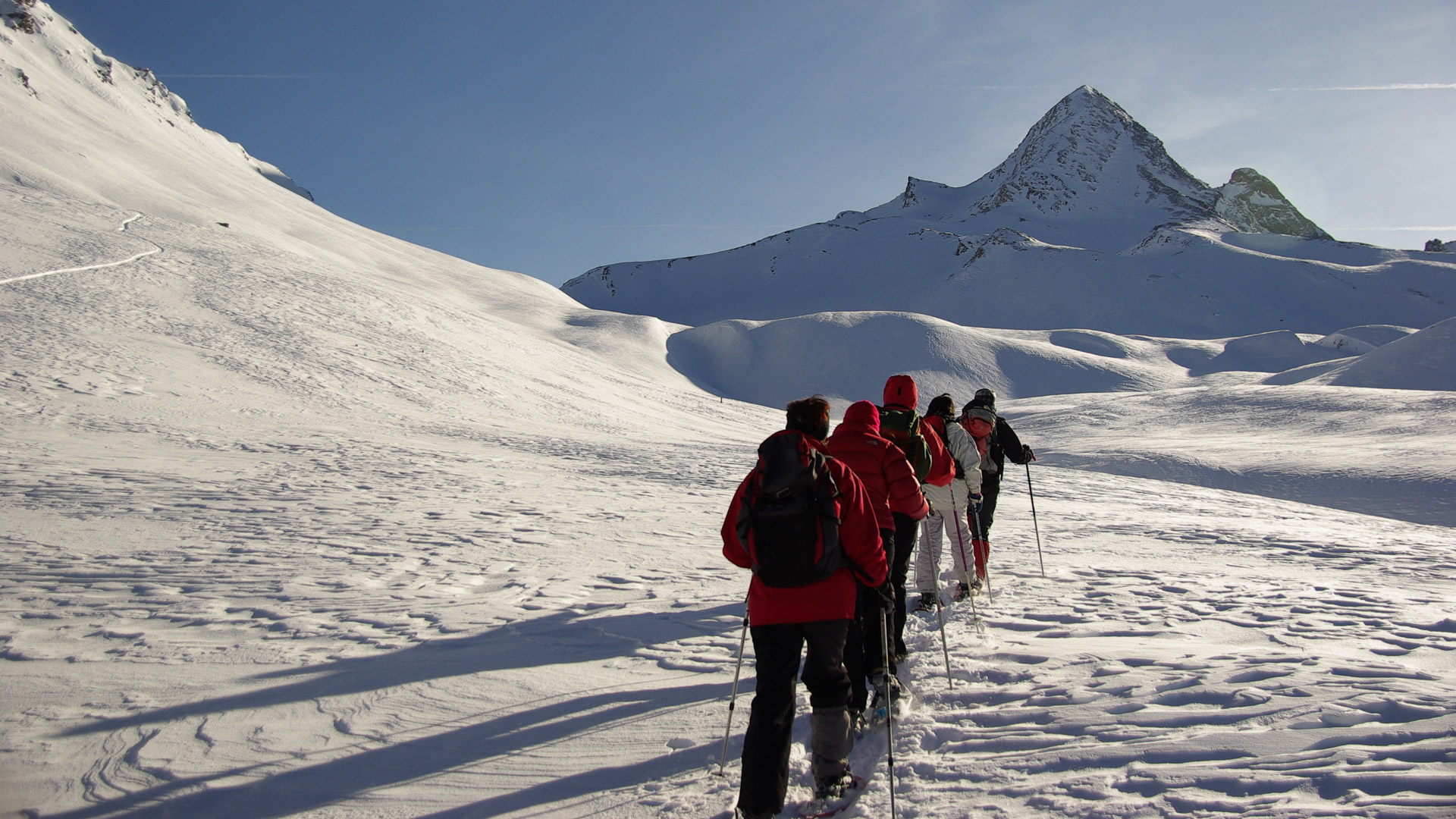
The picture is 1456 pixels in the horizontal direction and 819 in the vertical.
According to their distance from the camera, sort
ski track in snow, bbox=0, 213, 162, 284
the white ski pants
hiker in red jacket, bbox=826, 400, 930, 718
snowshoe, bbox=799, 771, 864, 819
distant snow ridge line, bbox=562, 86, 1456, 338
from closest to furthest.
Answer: snowshoe, bbox=799, 771, 864, 819
hiker in red jacket, bbox=826, 400, 930, 718
the white ski pants
ski track in snow, bbox=0, 213, 162, 284
distant snow ridge line, bbox=562, 86, 1456, 338

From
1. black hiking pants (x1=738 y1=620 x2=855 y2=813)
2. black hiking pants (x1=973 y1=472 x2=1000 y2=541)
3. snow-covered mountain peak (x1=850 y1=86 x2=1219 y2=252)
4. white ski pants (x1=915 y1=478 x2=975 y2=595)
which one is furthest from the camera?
snow-covered mountain peak (x1=850 y1=86 x2=1219 y2=252)

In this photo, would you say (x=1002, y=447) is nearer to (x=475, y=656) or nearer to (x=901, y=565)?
(x=901, y=565)

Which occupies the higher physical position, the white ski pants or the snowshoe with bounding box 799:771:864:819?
the white ski pants

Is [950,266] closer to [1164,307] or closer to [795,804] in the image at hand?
[1164,307]

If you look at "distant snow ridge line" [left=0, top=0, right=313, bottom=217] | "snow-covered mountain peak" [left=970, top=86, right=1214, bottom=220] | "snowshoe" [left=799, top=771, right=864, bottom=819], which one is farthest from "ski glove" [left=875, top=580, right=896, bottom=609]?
"snow-covered mountain peak" [left=970, top=86, right=1214, bottom=220]

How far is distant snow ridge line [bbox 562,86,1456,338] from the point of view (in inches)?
2507

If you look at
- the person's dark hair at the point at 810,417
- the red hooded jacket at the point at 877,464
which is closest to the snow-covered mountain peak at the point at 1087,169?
the red hooded jacket at the point at 877,464

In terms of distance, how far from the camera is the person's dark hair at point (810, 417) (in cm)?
305

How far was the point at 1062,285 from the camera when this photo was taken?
A: 69625 mm

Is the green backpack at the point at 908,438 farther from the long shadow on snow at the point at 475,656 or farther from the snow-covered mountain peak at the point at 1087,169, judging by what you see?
the snow-covered mountain peak at the point at 1087,169

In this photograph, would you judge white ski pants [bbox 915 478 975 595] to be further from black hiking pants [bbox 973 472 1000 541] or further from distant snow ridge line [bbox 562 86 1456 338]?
distant snow ridge line [bbox 562 86 1456 338]

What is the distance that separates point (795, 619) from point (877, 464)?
1.17m

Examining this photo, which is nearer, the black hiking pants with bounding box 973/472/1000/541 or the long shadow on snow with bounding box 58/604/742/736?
the long shadow on snow with bounding box 58/604/742/736

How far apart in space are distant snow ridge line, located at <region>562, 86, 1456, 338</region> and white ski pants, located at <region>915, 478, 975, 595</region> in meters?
63.2
